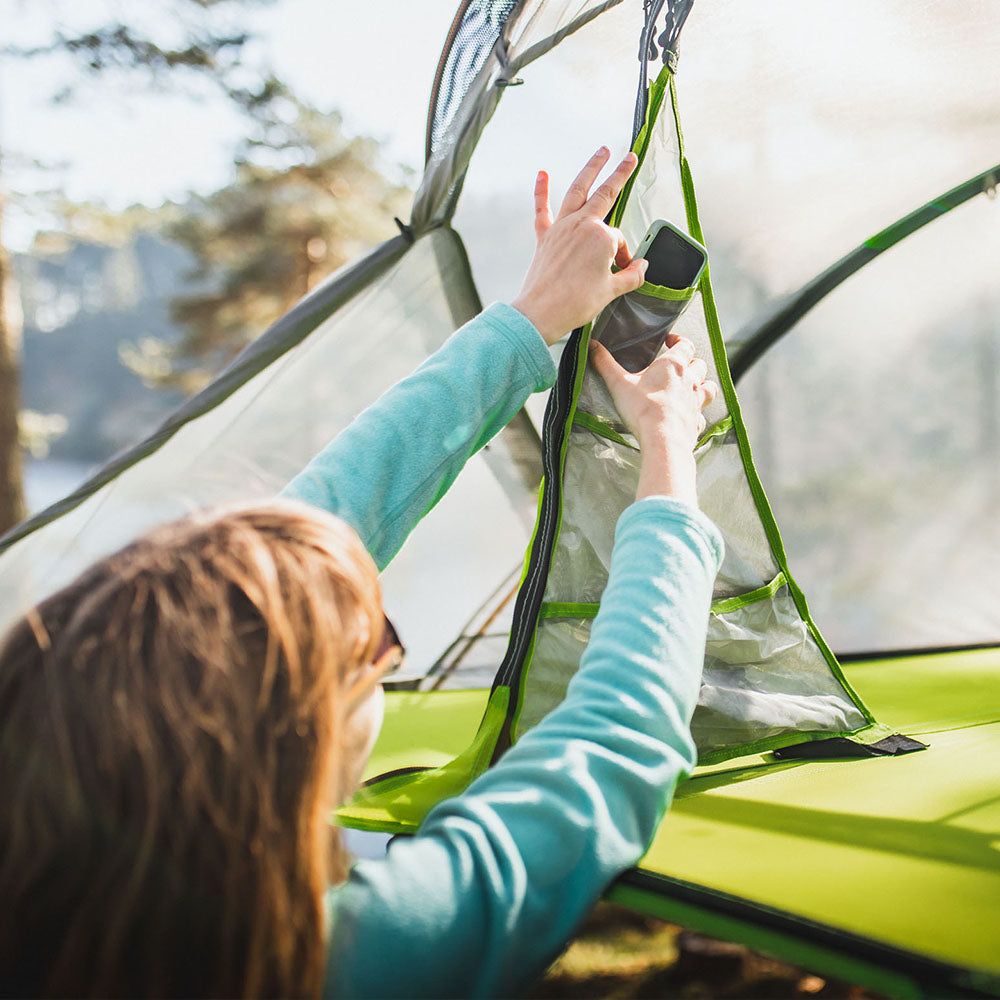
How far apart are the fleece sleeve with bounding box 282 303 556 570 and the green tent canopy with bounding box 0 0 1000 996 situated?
0.16 meters

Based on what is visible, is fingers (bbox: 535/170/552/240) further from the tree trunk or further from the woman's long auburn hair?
the tree trunk

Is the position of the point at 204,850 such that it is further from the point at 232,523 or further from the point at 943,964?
the point at 943,964

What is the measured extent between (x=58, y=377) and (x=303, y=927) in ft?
108

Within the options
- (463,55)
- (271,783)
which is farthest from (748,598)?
(463,55)

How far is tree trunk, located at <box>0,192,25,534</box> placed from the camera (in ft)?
11.8

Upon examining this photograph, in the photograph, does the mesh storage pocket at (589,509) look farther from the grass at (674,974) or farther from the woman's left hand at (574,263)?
the grass at (674,974)

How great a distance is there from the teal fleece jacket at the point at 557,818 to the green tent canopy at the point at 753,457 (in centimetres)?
24

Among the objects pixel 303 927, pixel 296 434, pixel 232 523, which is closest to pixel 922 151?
pixel 296 434

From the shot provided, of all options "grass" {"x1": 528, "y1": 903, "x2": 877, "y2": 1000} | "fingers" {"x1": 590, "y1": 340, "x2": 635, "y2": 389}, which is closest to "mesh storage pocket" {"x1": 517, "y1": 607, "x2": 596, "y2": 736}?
"fingers" {"x1": 590, "y1": 340, "x2": 635, "y2": 389}

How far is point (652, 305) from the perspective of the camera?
1053 mm

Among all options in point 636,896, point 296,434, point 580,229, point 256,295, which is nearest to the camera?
point 636,896

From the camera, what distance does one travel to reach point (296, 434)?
1.42m

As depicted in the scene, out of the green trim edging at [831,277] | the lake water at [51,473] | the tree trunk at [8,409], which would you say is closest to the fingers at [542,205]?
the green trim edging at [831,277]

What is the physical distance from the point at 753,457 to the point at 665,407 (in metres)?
0.80
